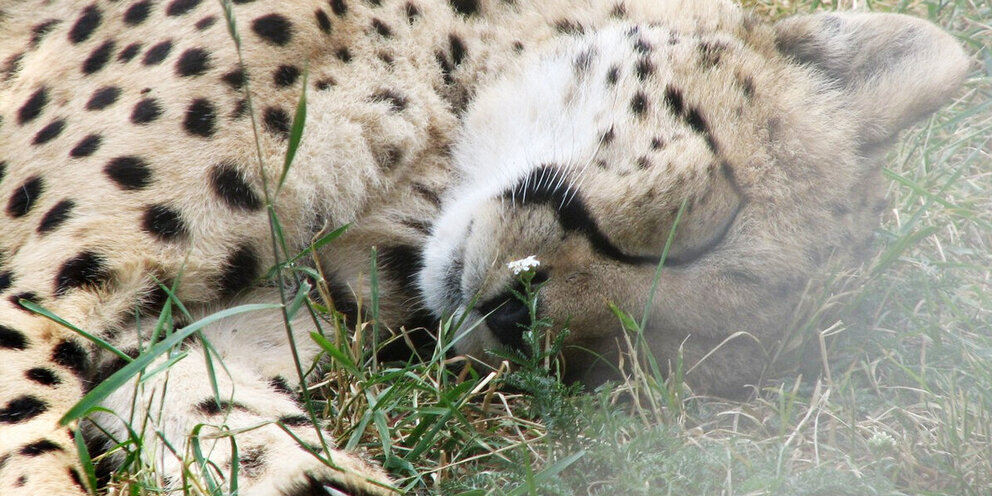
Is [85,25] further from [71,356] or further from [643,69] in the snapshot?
[643,69]

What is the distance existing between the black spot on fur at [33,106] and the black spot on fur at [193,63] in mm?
414

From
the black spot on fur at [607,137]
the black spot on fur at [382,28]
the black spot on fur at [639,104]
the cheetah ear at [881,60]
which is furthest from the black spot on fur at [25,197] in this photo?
the cheetah ear at [881,60]

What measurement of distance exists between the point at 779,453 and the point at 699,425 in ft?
0.81

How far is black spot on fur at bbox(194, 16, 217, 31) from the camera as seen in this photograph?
2742mm

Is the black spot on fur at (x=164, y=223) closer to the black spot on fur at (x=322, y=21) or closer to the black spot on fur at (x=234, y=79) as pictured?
the black spot on fur at (x=234, y=79)

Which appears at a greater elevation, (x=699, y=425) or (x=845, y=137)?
(x=845, y=137)

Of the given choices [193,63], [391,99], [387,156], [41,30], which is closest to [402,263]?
[387,156]

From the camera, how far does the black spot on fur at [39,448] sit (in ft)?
7.00

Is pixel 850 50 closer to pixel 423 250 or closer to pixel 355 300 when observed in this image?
pixel 423 250

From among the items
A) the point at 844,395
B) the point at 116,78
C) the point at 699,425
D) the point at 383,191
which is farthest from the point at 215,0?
the point at 844,395

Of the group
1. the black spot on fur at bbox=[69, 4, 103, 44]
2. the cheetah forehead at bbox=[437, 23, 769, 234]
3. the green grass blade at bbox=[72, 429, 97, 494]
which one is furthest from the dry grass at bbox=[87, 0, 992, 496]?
the black spot on fur at bbox=[69, 4, 103, 44]

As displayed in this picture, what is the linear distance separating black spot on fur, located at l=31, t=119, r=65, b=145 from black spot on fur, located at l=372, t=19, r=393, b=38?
34.2 inches

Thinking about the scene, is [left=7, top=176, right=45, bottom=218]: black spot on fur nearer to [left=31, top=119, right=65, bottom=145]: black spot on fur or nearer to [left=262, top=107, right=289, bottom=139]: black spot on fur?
[left=31, top=119, right=65, bottom=145]: black spot on fur

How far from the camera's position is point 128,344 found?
2.47 m
